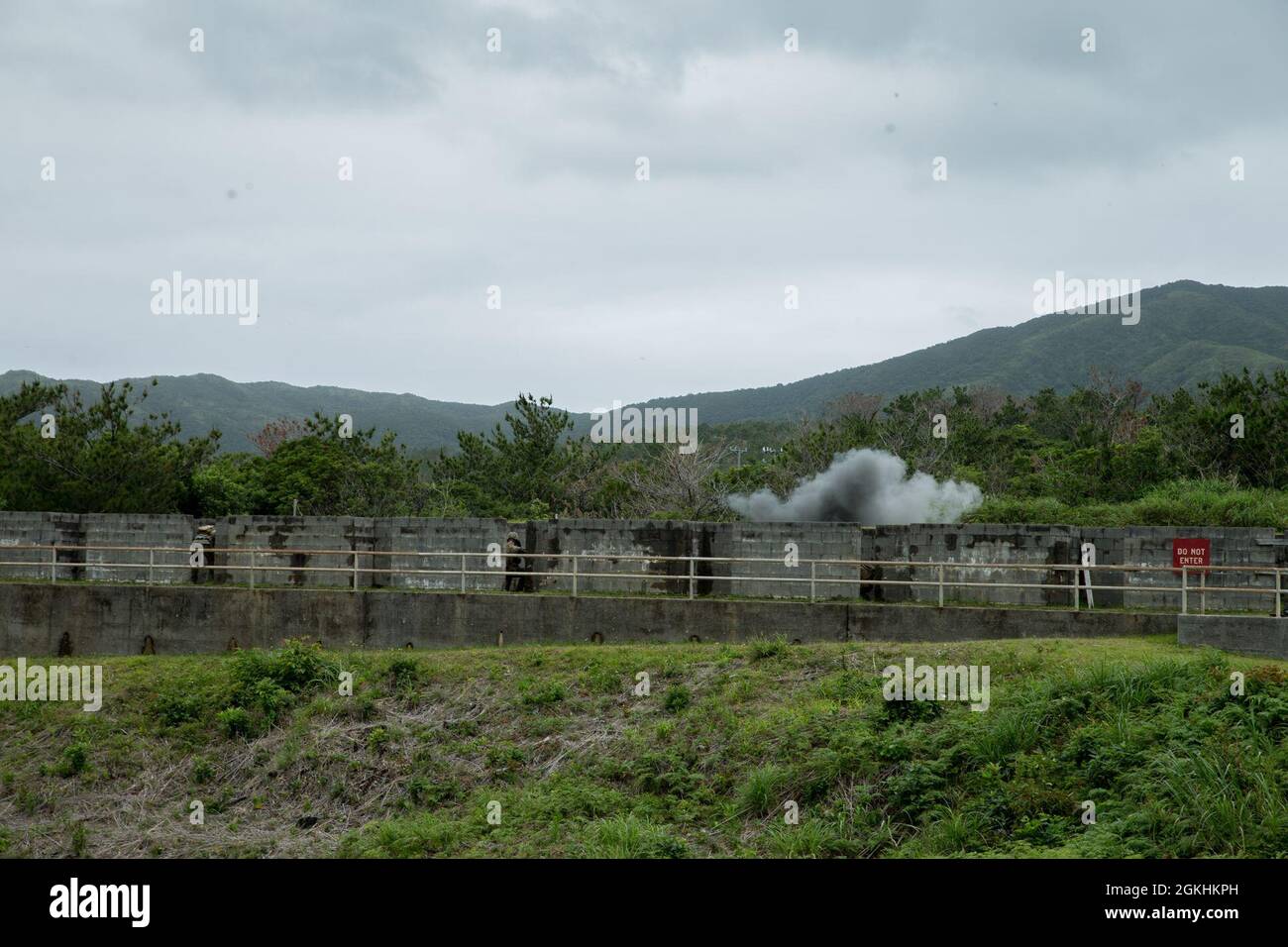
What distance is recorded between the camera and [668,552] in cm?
2197

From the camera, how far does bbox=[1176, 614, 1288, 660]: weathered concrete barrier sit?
52.6ft

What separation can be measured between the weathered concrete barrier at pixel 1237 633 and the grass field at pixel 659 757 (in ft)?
1.70

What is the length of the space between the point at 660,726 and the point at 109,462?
25641 mm

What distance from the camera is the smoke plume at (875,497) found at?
3112 cm

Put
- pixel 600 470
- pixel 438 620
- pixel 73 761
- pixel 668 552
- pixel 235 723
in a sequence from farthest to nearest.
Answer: pixel 600 470, pixel 668 552, pixel 438 620, pixel 235 723, pixel 73 761

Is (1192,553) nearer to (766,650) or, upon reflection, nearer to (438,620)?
(766,650)

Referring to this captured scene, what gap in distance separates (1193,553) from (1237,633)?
2.95 m

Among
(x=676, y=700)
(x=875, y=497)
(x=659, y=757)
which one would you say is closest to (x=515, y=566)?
(x=676, y=700)

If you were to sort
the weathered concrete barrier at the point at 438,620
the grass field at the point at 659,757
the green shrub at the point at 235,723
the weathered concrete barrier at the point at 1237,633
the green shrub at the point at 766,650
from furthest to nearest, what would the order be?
the weathered concrete barrier at the point at 438,620, the green shrub at the point at 766,650, the green shrub at the point at 235,723, the weathered concrete barrier at the point at 1237,633, the grass field at the point at 659,757
